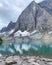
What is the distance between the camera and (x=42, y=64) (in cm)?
2222

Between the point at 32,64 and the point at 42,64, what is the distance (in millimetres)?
1139

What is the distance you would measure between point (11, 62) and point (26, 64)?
1601 mm

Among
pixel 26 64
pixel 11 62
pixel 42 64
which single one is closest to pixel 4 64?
pixel 11 62

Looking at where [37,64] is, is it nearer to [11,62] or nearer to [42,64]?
[42,64]

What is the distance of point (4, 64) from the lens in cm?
2231

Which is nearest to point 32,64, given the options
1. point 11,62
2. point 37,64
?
point 37,64

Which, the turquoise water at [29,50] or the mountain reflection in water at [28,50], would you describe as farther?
the mountain reflection in water at [28,50]

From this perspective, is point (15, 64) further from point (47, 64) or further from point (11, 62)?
point (47, 64)

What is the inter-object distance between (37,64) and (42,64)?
0.86 metres

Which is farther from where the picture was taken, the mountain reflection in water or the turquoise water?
the mountain reflection in water

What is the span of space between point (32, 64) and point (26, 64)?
632 mm

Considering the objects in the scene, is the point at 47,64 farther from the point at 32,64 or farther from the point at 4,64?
the point at 4,64

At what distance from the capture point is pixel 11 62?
22141 millimetres

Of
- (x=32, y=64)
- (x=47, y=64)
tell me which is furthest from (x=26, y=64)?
(x=47, y=64)
